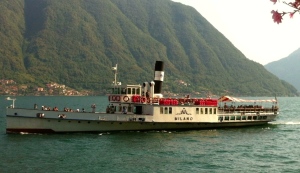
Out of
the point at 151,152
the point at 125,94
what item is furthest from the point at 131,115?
the point at 151,152

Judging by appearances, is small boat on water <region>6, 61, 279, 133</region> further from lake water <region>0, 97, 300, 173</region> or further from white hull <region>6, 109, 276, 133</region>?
lake water <region>0, 97, 300, 173</region>

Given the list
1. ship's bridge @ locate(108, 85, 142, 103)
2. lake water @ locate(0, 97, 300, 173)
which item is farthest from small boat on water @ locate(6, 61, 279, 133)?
lake water @ locate(0, 97, 300, 173)

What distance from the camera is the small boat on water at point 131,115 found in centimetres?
4569

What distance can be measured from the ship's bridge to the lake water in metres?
3.94

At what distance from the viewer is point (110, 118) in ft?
153

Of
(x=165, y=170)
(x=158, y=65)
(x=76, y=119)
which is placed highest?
(x=158, y=65)

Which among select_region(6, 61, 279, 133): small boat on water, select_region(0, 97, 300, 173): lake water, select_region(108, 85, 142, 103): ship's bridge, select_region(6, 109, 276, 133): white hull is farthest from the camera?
select_region(108, 85, 142, 103): ship's bridge

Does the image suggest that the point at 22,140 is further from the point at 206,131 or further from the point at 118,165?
the point at 206,131

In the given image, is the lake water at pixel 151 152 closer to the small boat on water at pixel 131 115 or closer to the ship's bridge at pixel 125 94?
the small boat on water at pixel 131 115

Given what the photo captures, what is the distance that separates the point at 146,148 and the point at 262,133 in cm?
2069

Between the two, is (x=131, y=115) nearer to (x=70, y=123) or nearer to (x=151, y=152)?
(x=70, y=123)

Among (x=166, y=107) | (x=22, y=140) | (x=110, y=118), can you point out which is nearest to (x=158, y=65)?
(x=166, y=107)

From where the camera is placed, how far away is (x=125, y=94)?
4803 centimetres

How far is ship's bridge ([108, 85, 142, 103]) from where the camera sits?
47781mm
